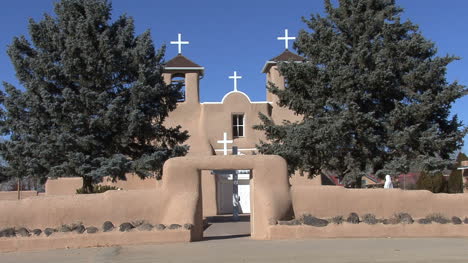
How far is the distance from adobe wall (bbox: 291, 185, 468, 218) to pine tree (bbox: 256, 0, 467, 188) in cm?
381

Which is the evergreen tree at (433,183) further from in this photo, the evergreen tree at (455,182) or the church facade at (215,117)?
the church facade at (215,117)

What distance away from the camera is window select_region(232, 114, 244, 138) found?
27.3 m

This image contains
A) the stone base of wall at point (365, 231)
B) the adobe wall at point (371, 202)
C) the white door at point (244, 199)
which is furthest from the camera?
the white door at point (244, 199)

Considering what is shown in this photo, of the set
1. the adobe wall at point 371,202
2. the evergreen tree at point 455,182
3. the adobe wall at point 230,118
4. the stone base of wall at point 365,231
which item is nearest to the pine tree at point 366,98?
the adobe wall at point 371,202

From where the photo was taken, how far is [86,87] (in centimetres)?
1917

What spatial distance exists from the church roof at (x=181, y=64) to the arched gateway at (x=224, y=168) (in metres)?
13.3

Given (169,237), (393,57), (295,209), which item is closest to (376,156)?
(393,57)

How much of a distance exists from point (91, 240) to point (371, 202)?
7.90 m

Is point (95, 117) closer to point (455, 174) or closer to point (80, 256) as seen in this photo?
point (80, 256)

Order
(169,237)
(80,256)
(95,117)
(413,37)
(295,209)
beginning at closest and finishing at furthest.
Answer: (80,256) < (169,237) < (295,209) < (95,117) < (413,37)

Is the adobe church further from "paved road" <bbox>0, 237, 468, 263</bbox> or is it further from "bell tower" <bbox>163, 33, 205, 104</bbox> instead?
"paved road" <bbox>0, 237, 468, 263</bbox>

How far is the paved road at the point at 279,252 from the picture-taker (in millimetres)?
10828

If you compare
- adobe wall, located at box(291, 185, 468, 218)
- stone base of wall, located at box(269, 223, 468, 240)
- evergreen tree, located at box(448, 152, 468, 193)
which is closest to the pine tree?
adobe wall, located at box(291, 185, 468, 218)

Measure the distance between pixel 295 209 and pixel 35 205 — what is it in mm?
7236
